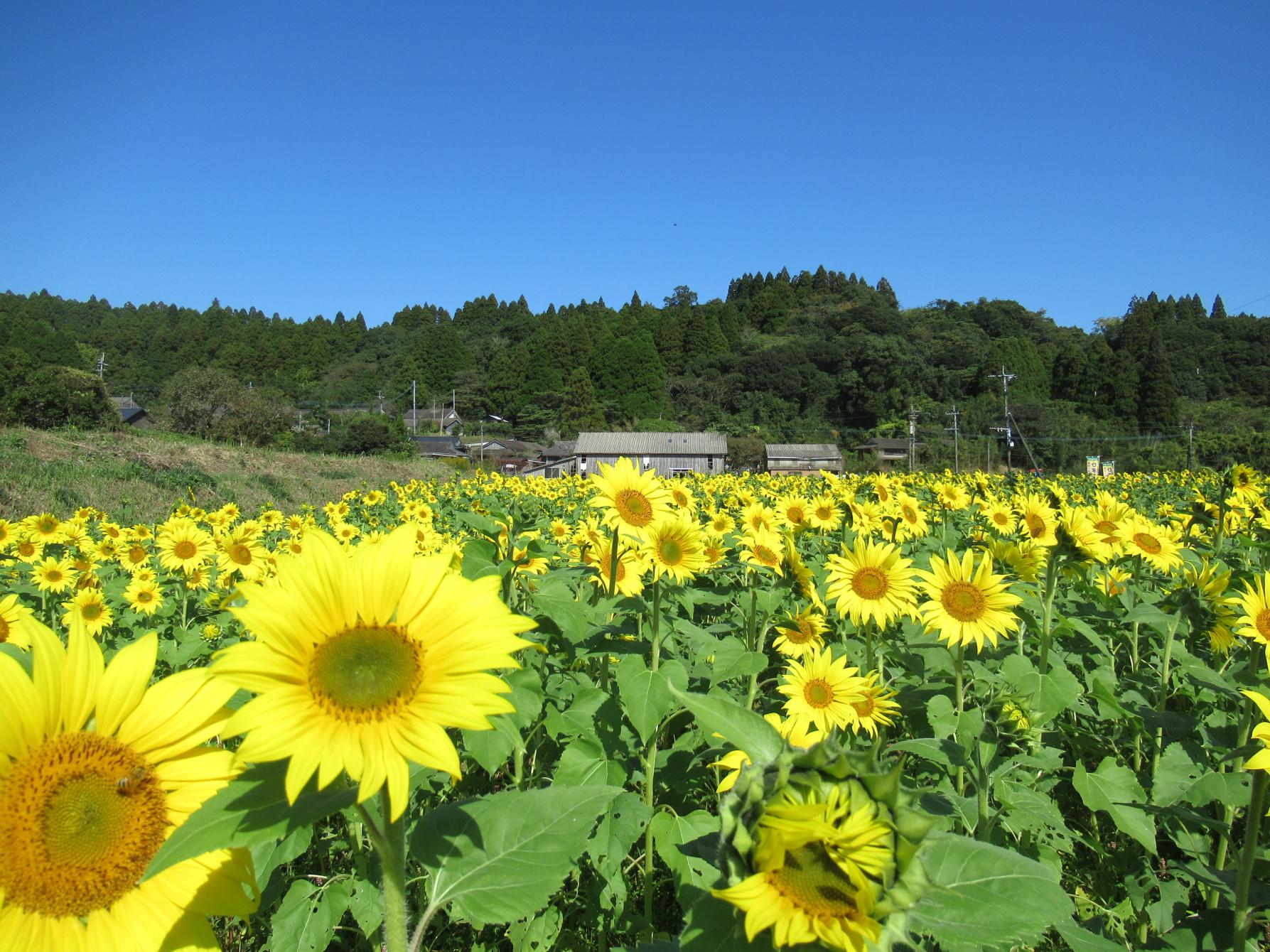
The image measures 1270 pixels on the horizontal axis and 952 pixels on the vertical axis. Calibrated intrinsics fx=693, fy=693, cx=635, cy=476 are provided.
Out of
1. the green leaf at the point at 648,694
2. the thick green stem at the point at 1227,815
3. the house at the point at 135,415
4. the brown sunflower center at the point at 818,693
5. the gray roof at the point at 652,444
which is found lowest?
the thick green stem at the point at 1227,815

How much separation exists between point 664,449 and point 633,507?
2091 inches

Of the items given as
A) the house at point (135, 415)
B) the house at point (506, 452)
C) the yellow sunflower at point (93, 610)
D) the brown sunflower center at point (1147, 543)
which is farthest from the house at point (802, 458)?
the yellow sunflower at point (93, 610)

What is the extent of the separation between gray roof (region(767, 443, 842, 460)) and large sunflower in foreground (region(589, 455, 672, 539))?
5441cm

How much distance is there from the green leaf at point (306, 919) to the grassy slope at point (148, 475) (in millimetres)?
12649

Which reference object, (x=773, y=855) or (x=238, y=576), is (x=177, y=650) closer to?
(x=238, y=576)

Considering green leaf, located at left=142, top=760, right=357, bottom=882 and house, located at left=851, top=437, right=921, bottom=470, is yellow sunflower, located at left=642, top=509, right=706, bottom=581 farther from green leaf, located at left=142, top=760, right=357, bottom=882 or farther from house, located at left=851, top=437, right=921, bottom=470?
house, located at left=851, top=437, right=921, bottom=470

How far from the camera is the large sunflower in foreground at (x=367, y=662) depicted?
0.88 metres

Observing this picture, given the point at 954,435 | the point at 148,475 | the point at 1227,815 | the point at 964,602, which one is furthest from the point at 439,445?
the point at 1227,815

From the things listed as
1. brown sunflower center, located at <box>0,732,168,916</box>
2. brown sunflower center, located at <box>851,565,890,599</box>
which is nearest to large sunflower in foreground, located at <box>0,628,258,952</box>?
brown sunflower center, located at <box>0,732,168,916</box>

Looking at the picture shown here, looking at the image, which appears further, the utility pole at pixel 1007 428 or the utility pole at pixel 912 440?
the utility pole at pixel 1007 428

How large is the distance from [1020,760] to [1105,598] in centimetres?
294

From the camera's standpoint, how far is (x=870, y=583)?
346 centimetres

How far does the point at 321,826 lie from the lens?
10.4ft

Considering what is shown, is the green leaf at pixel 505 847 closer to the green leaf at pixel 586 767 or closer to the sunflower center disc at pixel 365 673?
the sunflower center disc at pixel 365 673
